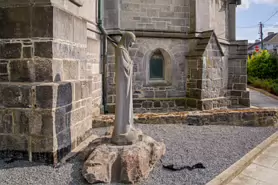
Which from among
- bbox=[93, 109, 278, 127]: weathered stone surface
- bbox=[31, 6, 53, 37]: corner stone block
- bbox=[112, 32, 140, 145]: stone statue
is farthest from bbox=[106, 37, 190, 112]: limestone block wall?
bbox=[31, 6, 53, 37]: corner stone block

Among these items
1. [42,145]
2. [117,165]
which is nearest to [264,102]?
[117,165]

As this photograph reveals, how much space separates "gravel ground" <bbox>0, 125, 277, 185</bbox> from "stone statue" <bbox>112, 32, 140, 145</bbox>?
2.20ft

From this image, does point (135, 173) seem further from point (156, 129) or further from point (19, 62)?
point (156, 129)

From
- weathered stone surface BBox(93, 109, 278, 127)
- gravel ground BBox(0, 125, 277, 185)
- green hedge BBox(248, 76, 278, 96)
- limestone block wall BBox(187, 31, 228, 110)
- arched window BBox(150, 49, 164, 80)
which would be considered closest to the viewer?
gravel ground BBox(0, 125, 277, 185)

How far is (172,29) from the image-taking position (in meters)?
9.53

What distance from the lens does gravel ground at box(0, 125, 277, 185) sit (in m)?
3.67

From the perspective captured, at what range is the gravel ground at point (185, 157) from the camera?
367cm

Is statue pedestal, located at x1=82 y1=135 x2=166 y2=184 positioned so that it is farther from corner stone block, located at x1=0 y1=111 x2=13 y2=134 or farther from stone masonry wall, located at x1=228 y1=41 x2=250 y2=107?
stone masonry wall, located at x1=228 y1=41 x2=250 y2=107

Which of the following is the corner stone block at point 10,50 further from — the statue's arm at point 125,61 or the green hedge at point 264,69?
the green hedge at point 264,69

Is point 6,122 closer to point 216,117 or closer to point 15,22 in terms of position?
point 15,22

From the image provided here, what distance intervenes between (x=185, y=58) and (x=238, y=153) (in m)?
5.21

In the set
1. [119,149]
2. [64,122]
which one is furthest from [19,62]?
[119,149]

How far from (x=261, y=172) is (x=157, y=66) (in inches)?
229

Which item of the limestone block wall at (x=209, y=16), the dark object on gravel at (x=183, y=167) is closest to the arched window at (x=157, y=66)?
the limestone block wall at (x=209, y=16)
